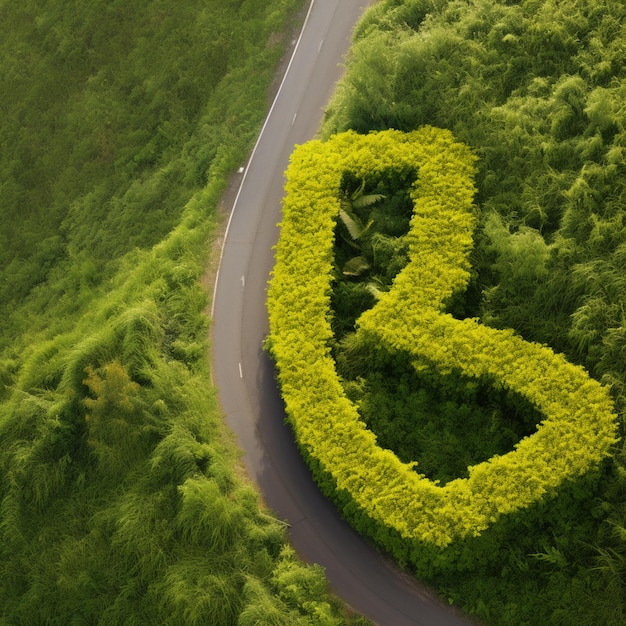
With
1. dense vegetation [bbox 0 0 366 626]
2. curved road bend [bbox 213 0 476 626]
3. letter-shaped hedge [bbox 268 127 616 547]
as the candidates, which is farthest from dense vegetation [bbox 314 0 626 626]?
dense vegetation [bbox 0 0 366 626]

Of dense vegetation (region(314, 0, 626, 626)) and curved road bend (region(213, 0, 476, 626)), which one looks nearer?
dense vegetation (region(314, 0, 626, 626))

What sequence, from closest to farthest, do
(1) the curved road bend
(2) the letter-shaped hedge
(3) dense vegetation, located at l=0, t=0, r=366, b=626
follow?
1. (2) the letter-shaped hedge
2. (1) the curved road bend
3. (3) dense vegetation, located at l=0, t=0, r=366, b=626

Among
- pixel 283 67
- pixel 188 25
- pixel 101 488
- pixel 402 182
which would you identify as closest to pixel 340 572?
pixel 101 488

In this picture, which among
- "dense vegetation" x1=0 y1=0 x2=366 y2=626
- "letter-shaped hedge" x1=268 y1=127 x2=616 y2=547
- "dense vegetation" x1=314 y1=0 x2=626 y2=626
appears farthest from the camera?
"dense vegetation" x1=0 y1=0 x2=366 y2=626

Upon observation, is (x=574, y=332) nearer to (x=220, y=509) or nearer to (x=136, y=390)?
(x=220, y=509)

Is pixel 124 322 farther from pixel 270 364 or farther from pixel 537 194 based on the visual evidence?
pixel 537 194

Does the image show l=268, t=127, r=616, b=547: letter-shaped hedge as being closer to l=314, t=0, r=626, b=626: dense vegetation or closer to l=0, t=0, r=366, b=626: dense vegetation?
l=314, t=0, r=626, b=626: dense vegetation

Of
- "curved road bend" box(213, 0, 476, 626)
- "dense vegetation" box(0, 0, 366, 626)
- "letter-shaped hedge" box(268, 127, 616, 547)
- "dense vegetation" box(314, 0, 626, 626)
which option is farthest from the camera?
"dense vegetation" box(0, 0, 366, 626)

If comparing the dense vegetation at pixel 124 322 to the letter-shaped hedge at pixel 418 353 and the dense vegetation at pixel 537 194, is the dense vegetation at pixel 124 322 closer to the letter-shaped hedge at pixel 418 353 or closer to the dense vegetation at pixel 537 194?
the letter-shaped hedge at pixel 418 353
